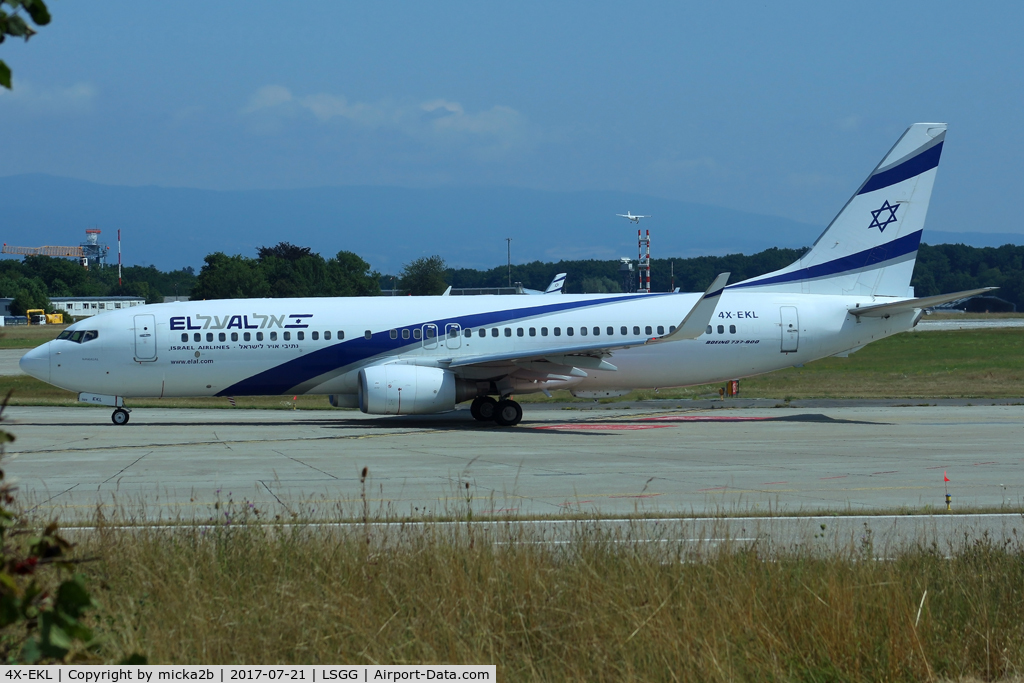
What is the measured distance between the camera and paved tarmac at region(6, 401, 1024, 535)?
1345 cm

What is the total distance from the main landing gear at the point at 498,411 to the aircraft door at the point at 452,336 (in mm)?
1680

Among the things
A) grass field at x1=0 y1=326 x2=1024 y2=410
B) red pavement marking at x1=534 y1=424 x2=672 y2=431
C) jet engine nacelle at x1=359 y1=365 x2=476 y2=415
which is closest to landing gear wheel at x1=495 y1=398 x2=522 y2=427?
red pavement marking at x1=534 y1=424 x2=672 y2=431

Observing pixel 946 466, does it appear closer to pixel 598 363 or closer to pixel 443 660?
pixel 598 363

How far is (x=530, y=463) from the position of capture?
18.5 m

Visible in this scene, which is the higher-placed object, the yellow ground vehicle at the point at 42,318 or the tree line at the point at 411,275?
the tree line at the point at 411,275

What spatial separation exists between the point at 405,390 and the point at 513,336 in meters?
4.12

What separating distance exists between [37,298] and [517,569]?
149 metres

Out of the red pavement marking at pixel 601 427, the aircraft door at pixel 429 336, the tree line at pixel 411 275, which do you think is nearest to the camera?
the red pavement marking at pixel 601 427

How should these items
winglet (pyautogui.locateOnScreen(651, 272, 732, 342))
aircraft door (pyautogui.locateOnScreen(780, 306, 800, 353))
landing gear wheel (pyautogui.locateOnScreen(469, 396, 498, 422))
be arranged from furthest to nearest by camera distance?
aircraft door (pyautogui.locateOnScreen(780, 306, 800, 353)) < landing gear wheel (pyautogui.locateOnScreen(469, 396, 498, 422)) < winglet (pyautogui.locateOnScreen(651, 272, 732, 342))

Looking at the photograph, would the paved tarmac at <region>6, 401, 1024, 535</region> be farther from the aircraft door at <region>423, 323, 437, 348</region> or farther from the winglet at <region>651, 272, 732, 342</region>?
the winglet at <region>651, 272, 732, 342</region>

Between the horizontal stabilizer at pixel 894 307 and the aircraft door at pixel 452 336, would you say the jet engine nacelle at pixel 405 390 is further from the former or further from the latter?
the horizontal stabilizer at pixel 894 307
